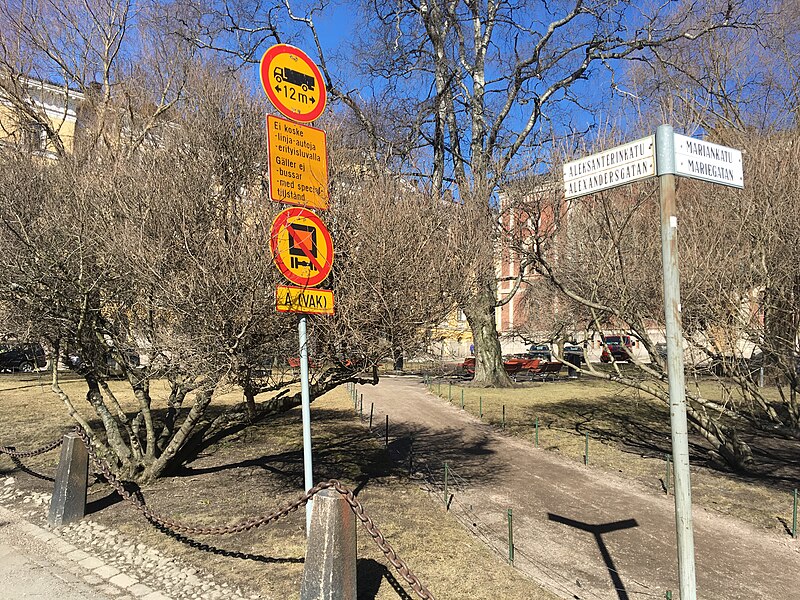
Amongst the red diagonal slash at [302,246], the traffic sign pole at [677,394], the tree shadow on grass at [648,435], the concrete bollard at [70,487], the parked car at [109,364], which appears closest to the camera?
the traffic sign pole at [677,394]

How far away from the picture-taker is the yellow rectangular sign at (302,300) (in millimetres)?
4488

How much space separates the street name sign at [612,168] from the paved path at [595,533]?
375cm

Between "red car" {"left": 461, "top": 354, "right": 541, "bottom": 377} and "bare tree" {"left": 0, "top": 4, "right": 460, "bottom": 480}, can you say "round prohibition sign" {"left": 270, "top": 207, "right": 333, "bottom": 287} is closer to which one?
"bare tree" {"left": 0, "top": 4, "right": 460, "bottom": 480}

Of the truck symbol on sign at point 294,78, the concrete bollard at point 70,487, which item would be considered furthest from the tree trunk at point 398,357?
the concrete bollard at point 70,487

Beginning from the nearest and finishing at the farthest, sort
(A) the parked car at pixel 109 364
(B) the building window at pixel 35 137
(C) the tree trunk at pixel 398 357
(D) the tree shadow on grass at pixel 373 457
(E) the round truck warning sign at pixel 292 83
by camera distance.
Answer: (E) the round truck warning sign at pixel 292 83
(C) the tree trunk at pixel 398 357
(A) the parked car at pixel 109 364
(D) the tree shadow on grass at pixel 373 457
(B) the building window at pixel 35 137

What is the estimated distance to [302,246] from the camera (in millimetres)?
4703

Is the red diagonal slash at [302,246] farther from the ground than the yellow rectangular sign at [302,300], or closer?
farther from the ground

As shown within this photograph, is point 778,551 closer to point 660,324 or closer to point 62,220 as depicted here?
point 660,324

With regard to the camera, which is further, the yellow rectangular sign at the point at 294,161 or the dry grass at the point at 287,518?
the dry grass at the point at 287,518

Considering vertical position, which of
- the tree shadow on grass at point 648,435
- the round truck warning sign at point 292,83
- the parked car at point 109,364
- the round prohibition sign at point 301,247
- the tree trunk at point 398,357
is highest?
the round truck warning sign at point 292,83

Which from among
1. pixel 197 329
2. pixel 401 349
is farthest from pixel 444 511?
pixel 197 329

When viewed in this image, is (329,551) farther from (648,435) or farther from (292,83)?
(648,435)

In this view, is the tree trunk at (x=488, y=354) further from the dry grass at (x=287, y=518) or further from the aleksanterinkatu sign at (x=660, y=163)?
the aleksanterinkatu sign at (x=660, y=163)

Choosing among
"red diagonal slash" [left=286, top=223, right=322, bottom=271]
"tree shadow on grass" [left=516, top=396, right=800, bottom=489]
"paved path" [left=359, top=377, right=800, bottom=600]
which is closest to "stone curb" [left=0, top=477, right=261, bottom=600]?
"red diagonal slash" [left=286, top=223, right=322, bottom=271]
